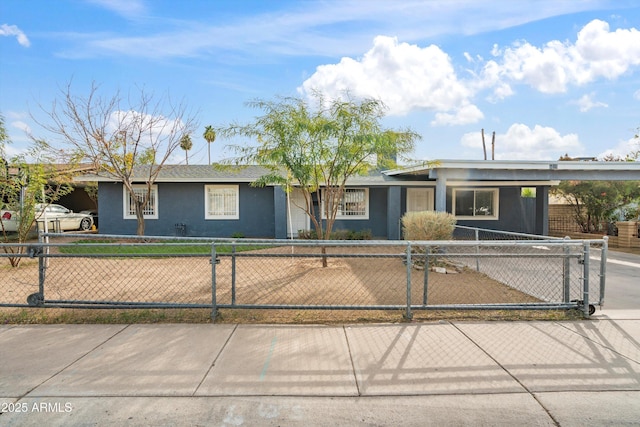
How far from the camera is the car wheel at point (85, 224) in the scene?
20.0m

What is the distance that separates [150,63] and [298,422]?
14.1m

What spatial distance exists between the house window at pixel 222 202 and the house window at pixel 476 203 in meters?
9.96

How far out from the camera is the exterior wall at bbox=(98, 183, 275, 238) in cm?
1602

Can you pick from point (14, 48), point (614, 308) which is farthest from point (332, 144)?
point (14, 48)

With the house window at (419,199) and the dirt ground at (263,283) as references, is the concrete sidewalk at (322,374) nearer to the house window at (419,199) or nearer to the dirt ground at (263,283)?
the dirt ground at (263,283)

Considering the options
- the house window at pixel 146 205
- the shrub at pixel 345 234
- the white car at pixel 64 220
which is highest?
the house window at pixel 146 205

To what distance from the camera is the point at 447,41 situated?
32.3 feet

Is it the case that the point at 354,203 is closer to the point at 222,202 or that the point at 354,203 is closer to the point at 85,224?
the point at 222,202

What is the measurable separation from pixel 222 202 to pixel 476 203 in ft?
37.9

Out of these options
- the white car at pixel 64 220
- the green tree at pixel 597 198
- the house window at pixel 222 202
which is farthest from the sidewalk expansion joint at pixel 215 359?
the green tree at pixel 597 198

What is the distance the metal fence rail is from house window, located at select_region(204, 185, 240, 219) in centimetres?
565

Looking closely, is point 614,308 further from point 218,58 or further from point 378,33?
point 218,58

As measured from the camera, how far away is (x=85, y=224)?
20203mm

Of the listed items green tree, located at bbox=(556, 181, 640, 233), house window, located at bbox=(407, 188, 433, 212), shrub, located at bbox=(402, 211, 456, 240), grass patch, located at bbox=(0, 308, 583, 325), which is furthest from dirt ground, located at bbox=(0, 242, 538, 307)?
green tree, located at bbox=(556, 181, 640, 233)
